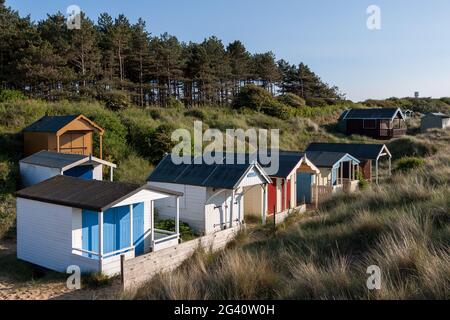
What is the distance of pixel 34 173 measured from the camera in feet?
55.1

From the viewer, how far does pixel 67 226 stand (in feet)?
37.7

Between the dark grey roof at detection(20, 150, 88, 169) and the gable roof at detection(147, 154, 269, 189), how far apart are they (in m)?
3.23

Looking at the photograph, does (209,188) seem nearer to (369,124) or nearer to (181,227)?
(181,227)

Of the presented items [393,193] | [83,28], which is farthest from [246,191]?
[83,28]

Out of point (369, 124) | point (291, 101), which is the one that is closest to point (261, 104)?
point (291, 101)

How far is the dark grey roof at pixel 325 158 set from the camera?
22453 mm

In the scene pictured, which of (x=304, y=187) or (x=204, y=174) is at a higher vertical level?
(x=204, y=174)

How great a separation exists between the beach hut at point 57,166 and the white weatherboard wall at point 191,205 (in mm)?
2899

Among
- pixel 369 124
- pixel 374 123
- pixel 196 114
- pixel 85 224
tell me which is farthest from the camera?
pixel 369 124

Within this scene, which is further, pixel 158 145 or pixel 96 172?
pixel 158 145

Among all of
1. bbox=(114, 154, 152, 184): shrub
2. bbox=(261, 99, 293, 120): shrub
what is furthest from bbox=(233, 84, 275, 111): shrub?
bbox=(114, 154, 152, 184): shrub

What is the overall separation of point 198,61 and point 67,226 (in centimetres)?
3984

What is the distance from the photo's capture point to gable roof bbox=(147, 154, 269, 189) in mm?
15375

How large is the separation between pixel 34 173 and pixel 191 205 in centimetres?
672
